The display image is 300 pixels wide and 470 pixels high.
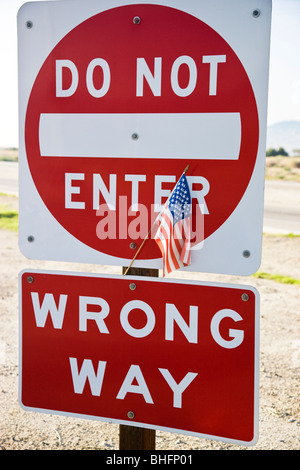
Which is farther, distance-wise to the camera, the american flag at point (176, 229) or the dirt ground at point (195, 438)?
the dirt ground at point (195, 438)

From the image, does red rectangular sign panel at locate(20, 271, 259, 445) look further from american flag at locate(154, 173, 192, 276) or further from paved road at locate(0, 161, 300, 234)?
paved road at locate(0, 161, 300, 234)

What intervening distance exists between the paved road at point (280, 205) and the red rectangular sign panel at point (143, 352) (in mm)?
10775

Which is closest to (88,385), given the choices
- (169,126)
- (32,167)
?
(32,167)

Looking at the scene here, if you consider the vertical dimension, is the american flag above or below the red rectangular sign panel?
above

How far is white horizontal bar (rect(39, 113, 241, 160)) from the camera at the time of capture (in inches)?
50.8

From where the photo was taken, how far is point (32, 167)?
4.78ft

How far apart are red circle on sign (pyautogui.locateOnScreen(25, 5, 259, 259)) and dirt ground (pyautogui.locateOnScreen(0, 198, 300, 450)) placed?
2.20 m

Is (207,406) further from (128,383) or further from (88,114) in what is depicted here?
(88,114)

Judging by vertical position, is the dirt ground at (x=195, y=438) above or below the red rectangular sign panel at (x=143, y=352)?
below

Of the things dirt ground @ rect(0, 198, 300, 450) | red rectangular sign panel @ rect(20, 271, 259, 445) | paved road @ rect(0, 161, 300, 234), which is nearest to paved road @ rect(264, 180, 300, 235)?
paved road @ rect(0, 161, 300, 234)

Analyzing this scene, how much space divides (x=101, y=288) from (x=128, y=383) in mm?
266

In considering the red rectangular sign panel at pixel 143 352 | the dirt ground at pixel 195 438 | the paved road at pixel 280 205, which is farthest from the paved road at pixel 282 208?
the red rectangular sign panel at pixel 143 352

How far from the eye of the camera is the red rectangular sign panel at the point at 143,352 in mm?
1322

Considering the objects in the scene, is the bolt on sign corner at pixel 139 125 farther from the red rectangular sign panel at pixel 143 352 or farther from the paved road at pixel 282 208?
the paved road at pixel 282 208
